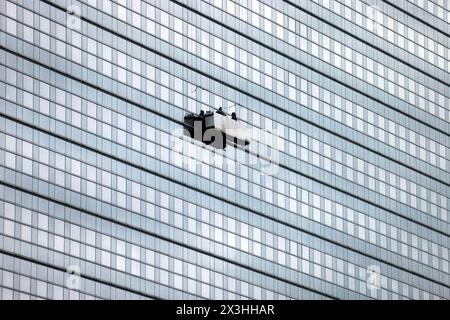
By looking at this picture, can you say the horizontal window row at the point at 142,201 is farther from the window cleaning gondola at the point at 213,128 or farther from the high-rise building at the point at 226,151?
the window cleaning gondola at the point at 213,128

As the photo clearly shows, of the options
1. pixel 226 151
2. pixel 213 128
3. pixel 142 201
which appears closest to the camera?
pixel 142 201

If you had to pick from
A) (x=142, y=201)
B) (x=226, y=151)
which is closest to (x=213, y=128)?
(x=226, y=151)

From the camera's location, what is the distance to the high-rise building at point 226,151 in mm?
133375

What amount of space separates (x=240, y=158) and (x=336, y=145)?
15851mm

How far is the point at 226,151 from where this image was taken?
489ft

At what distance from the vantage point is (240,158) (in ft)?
497

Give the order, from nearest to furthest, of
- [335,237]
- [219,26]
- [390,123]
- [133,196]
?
1. [133,196]
2. [219,26]
3. [335,237]
4. [390,123]

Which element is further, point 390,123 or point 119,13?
point 390,123

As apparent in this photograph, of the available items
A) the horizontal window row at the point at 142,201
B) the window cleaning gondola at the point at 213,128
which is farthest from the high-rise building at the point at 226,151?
the window cleaning gondola at the point at 213,128

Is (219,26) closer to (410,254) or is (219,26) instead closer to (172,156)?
(172,156)

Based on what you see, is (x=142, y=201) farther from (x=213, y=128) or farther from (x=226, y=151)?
(x=226, y=151)

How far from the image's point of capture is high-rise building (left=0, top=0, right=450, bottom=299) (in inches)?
5251

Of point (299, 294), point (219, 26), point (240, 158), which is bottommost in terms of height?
point (299, 294)

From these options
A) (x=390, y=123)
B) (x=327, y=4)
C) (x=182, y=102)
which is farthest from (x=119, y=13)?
(x=390, y=123)
